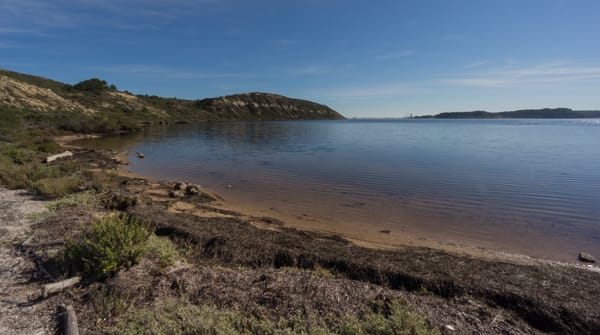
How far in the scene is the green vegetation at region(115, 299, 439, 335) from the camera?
128 inches

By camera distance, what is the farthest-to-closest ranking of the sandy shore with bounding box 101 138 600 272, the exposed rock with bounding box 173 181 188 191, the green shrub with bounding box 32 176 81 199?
1. the exposed rock with bounding box 173 181 188 191
2. the green shrub with bounding box 32 176 81 199
3. the sandy shore with bounding box 101 138 600 272

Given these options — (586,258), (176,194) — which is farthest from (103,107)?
(586,258)

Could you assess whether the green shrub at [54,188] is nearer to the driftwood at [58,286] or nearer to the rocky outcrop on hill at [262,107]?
the driftwood at [58,286]

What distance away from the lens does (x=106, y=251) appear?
14.1 ft

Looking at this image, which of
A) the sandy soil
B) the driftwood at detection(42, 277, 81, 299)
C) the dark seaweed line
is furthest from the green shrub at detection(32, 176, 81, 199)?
the driftwood at detection(42, 277, 81, 299)

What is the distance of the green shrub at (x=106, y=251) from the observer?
4.27 meters

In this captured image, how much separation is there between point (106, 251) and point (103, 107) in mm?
→ 75977

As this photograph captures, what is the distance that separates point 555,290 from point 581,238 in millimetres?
4993

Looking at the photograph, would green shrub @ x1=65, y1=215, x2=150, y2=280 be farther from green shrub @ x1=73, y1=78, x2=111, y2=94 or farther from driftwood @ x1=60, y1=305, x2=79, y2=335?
green shrub @ x1=73, y1=78, x2=111, y2=94

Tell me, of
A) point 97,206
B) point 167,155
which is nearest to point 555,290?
point 97,206

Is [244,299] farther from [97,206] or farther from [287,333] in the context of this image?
[97,206]

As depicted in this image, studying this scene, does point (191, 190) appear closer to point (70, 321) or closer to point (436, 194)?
point (70, 321)

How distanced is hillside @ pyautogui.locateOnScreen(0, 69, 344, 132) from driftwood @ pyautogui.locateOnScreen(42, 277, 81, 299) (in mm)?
37063

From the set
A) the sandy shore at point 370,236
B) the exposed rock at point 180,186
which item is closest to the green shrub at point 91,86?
the exposed rock at point 180,186
